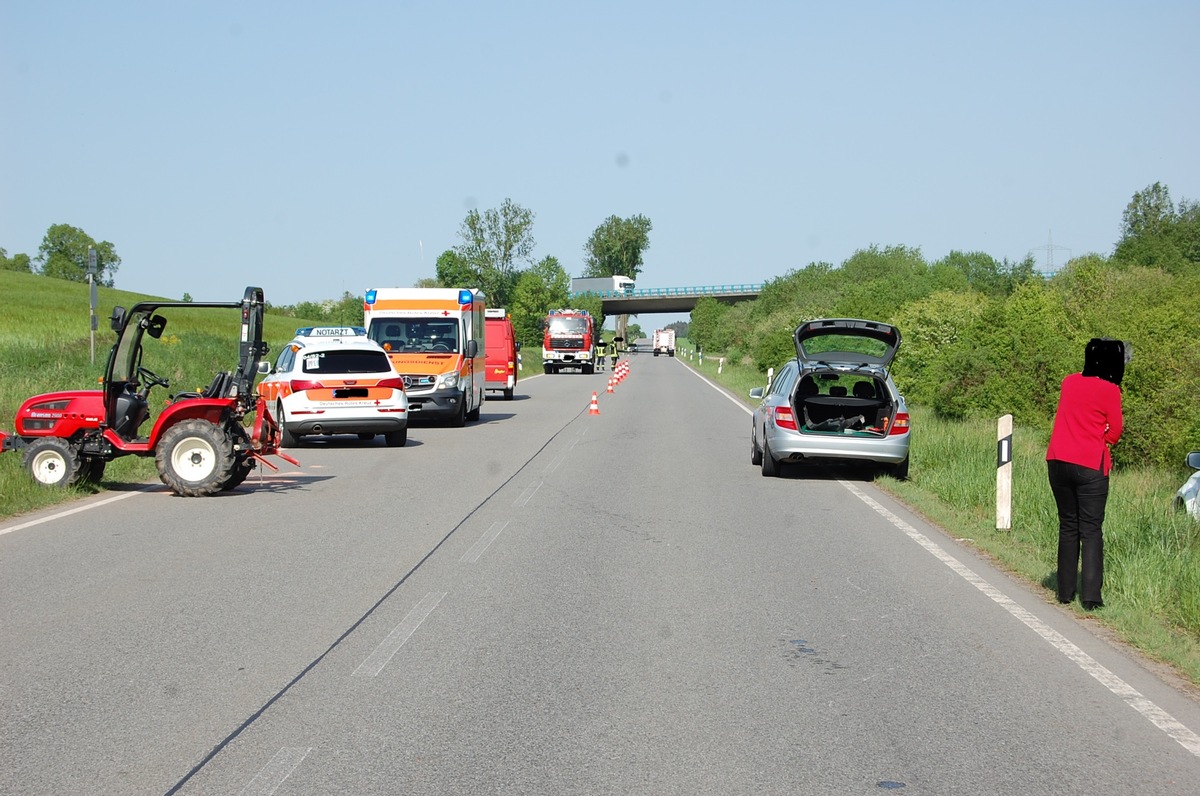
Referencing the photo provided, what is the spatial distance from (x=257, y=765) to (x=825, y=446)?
1145 centimetres

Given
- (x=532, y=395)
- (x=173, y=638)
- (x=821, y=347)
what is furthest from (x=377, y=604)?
(x=821, y=347)

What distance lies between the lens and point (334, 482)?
15742 mm

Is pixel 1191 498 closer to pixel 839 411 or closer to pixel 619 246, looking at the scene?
pixel 839 411

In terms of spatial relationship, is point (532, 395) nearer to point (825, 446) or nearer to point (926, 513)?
point (825, 446)

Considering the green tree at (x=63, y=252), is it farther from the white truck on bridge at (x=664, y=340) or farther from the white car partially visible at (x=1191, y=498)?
the white car partially visible at (x=1191, y=498)

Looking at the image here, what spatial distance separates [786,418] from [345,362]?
8.15 meters

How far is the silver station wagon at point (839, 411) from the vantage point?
15703 mm

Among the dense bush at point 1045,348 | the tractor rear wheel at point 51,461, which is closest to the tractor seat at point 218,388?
the tractor rear wheel at point 51,461

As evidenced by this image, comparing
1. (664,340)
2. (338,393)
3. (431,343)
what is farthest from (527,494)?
(664,340)

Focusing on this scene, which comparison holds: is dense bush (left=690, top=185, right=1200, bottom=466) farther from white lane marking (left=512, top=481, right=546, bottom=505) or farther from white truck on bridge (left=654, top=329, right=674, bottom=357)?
white truck on bridge (left=654, top=329, right=674, bottom=357)

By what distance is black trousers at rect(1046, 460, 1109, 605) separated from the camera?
27.3 ft

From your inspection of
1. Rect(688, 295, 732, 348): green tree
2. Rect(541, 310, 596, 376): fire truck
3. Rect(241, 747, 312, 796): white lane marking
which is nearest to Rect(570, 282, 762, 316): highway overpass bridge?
Rect(688, 295, 732, 348): green tree

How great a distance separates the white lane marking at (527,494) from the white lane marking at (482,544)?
63.2 inches

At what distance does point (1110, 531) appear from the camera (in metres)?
11.1
